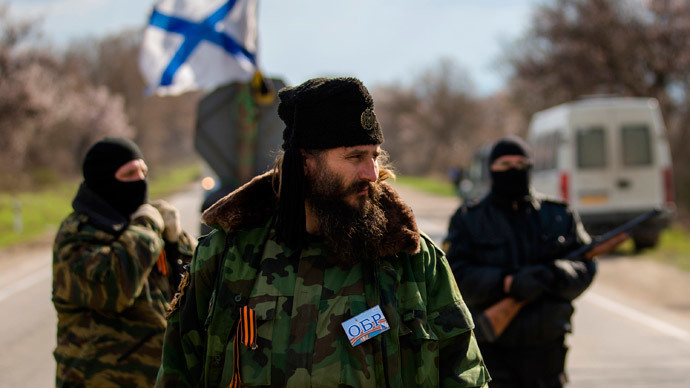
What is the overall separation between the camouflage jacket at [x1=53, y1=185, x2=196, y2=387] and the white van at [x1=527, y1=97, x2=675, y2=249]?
1117cm

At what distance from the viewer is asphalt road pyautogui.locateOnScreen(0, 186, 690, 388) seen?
645 cm

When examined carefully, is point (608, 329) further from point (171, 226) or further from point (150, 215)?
point (150, 215)

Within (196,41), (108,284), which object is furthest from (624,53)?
(108,284)

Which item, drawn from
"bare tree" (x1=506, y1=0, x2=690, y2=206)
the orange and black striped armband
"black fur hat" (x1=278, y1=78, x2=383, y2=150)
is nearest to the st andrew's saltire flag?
"black fur hat" (x1=278, y1=78, x2=383, y2=150)

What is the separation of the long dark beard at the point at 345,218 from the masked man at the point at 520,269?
1.76 metres

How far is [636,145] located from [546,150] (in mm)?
1781

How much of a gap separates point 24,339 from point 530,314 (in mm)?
6205

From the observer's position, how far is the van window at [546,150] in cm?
1428

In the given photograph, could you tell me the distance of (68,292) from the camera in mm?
3365

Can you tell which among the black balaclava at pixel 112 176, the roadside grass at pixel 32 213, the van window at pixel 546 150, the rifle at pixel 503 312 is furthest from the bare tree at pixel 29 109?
the rifle at pixel 503 312

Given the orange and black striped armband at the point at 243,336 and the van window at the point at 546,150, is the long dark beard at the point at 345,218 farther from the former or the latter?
the van window at the point at 546,150

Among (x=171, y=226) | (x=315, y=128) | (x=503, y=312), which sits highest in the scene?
(x=315, y=128)

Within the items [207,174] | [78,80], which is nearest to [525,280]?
[207,174]

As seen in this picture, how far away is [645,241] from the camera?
1384 centimetres
